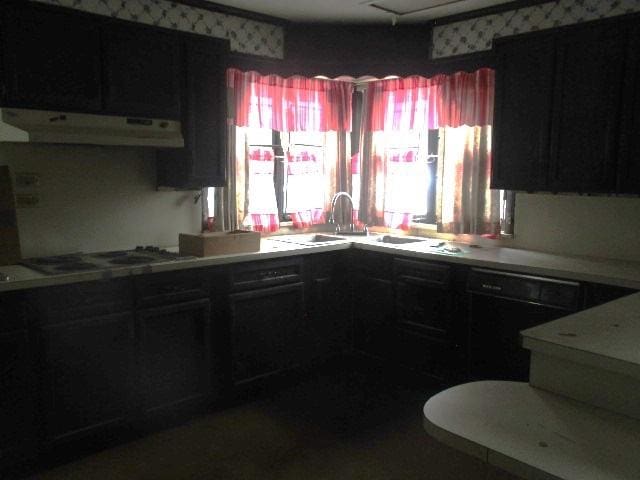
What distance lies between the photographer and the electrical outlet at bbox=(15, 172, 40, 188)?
3.01m

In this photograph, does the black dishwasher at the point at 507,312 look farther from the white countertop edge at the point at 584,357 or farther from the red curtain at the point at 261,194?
the red curtain at the point at 261,194

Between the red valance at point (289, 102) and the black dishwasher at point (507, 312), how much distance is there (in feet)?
5.95

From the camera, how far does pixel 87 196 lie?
3.28 meters

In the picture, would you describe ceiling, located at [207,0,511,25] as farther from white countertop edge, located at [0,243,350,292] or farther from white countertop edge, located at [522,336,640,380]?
white countertop edge, located at [522,336,640,380]

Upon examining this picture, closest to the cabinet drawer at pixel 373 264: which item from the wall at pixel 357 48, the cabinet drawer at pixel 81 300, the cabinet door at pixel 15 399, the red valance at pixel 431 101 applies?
the red valance at pixel 431 101

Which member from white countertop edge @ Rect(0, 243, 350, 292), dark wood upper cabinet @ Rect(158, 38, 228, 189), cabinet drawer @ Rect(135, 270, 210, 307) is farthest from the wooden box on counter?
dark wood upper cabinet @ Rect(158, 38, 228, 189)

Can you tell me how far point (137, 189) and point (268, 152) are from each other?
3.48 ft

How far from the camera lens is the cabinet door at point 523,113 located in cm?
314

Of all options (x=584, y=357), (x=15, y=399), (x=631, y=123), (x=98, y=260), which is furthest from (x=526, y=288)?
(x=15, y=399)

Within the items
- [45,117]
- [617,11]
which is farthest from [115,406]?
[617,11]

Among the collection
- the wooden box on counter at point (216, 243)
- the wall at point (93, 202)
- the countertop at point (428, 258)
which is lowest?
the countertop at point (428, 258)

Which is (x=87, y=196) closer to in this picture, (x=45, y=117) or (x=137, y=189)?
(x=137, y=189)

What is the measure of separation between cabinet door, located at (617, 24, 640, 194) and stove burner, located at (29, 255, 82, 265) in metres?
2.94

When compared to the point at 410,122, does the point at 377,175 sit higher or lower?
lower
